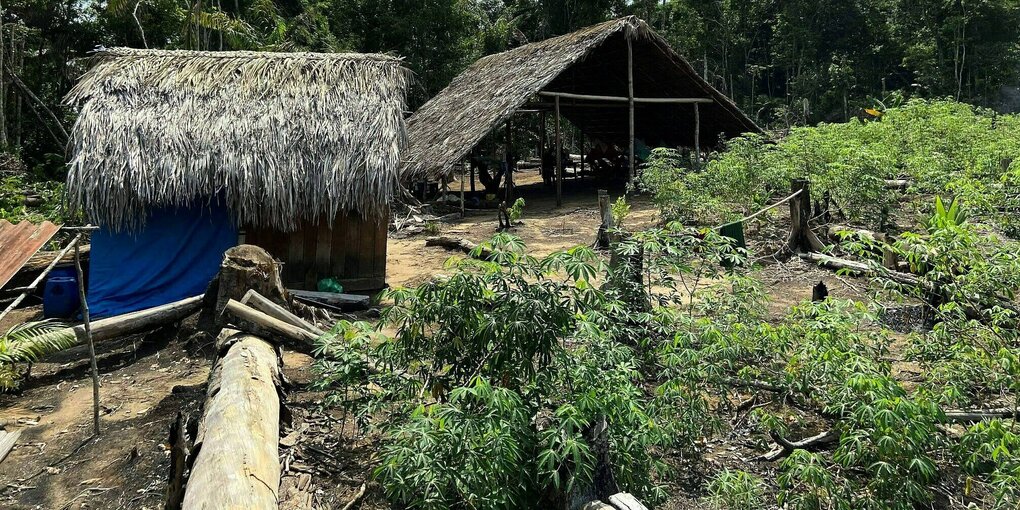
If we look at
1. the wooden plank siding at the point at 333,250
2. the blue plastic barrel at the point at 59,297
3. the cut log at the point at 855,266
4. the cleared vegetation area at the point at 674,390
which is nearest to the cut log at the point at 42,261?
the blue plastic barrel at the point at 59,297

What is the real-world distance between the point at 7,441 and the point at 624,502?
4125mm

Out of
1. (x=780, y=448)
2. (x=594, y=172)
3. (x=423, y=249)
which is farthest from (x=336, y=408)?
(x=594, y=172)

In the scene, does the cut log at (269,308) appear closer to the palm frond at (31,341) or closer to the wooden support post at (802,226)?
the palm frond at (31,341)

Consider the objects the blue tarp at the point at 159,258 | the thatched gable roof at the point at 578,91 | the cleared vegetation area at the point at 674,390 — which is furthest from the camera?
the thatched gable roof at the point at 578,91

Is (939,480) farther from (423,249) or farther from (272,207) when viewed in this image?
(423,249)

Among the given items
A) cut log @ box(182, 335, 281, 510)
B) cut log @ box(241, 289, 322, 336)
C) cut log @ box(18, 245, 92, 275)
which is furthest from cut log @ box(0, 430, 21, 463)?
cut log @ box(18, 245, 92, 275)

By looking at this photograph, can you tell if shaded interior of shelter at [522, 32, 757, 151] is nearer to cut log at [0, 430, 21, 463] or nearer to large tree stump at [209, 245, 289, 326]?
large tree stump at [209, 245, 289, 326]

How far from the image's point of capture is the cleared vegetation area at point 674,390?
129 inches

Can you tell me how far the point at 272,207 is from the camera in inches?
300

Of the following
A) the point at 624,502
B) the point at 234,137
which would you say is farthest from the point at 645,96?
the point at 624,502

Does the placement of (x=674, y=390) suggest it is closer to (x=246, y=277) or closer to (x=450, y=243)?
(x=246, y=277)

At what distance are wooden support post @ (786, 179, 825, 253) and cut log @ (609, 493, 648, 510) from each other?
21.7 ft

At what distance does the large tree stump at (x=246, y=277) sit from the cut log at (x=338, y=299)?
52.5 inches

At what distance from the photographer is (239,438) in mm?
3549
